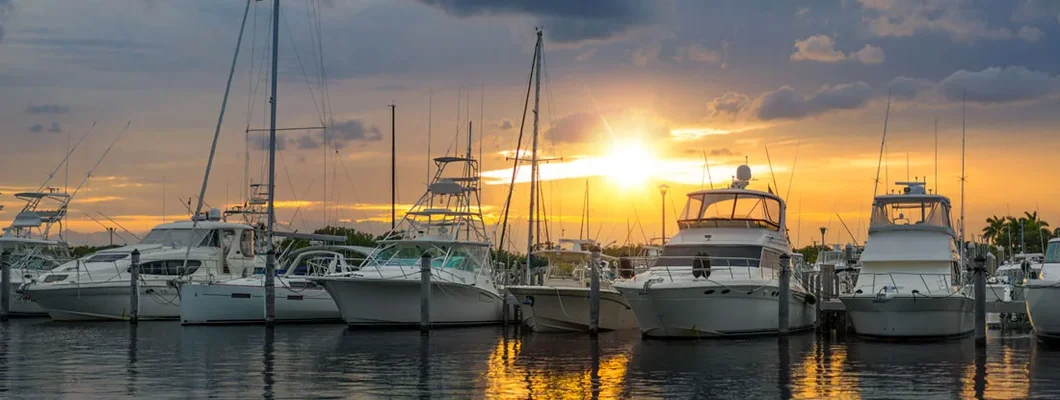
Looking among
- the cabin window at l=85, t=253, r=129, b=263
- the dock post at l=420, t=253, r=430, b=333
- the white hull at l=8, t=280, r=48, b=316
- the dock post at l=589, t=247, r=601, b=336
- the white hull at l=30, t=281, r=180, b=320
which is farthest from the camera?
the white hull at l=8, t=280, r=48, b=316

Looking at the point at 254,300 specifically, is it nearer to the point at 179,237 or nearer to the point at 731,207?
the point at 179,237

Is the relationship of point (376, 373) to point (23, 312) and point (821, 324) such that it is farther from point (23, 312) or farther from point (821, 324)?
point (23, 312)

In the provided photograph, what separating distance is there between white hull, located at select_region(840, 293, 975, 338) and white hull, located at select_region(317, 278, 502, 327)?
13.3 m

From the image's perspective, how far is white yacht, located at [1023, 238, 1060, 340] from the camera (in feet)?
97.4

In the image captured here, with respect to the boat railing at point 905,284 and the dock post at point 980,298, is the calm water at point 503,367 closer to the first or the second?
the dock post at point 980,298

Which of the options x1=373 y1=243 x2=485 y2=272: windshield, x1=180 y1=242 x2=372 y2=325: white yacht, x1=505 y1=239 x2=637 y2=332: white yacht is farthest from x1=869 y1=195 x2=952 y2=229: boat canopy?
x1=180 y1=242 x2=372 y2=325: white yacht

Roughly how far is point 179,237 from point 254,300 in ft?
21.8

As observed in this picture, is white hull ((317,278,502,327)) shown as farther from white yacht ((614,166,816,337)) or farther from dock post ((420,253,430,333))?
white yacht ((614,166,816,337))

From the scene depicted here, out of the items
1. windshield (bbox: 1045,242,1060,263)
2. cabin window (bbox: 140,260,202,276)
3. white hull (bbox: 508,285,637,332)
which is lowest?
white hull (bbox: 508,285,637,332)

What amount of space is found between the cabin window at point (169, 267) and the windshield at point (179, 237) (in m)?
0.89

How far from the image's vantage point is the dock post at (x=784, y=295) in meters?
33.4

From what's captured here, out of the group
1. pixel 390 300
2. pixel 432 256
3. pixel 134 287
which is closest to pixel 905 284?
pixel 432 256

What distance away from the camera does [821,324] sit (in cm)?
3794

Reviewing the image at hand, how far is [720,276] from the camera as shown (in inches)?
1308
